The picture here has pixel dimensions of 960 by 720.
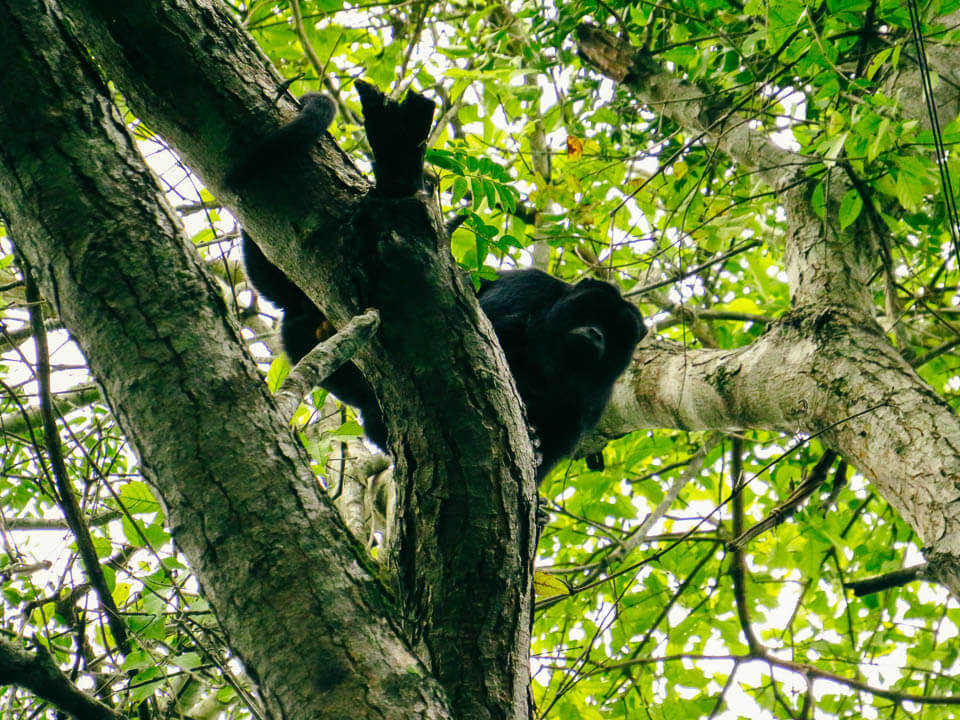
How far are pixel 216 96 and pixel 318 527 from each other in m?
1.09

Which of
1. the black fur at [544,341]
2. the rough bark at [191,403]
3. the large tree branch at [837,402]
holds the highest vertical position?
the black fur at [544,341]

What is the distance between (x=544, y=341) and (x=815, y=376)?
175cm

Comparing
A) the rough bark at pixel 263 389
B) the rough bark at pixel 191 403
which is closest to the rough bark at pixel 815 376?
the rough bark at pixel 263 389

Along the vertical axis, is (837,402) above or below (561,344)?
below

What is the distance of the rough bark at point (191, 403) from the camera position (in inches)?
55.8

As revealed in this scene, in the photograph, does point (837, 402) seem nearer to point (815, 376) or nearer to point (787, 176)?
point (815, 376)

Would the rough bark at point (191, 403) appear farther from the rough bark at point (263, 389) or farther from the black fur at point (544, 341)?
the black fur at point (544, 341)

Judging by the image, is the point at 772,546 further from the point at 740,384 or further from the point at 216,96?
the point at 216,96

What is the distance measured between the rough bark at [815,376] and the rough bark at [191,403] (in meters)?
1.73

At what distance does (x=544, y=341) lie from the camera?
4.43 meters

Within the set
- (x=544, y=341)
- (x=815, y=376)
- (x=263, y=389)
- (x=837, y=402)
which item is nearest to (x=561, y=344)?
(x=544, y=341)

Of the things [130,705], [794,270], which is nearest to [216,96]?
[130,705]

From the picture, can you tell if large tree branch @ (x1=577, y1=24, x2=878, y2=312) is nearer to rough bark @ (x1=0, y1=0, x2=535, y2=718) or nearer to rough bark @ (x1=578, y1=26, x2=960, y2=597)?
rough bark @ (x1=578, y1=26, x2=960, y2=597)

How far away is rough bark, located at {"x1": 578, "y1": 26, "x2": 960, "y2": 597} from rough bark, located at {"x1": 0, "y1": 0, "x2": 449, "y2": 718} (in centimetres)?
173
